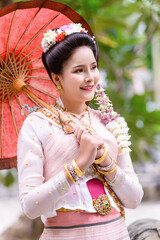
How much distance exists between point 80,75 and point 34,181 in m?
0.50

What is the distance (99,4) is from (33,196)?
3.52 meters

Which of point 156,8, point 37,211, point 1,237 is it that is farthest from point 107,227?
Answer: point 156,8

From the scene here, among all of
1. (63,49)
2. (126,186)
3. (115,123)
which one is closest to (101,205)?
(126,186)

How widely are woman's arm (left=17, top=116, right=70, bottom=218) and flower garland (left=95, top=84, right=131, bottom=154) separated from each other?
1.12ft

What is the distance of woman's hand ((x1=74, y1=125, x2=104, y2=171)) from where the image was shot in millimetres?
1444

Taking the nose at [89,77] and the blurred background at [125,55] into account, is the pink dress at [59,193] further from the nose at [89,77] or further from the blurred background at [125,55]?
the blurred background at [125,55]

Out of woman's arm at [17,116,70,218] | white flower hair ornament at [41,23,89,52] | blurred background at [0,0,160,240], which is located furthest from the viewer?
blurred background at [0,0,160,240]

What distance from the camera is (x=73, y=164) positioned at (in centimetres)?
144

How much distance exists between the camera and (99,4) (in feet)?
14.7

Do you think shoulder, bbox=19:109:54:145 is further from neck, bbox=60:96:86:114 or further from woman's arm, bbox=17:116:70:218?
neck, bbox=60:96:86:114

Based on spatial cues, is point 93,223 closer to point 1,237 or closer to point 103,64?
point 1,237

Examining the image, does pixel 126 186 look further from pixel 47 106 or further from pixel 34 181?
pixel 47 106

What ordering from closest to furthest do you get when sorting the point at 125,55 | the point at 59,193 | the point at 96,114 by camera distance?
the point at 59,193
the point at 96,114
the point at 125,55

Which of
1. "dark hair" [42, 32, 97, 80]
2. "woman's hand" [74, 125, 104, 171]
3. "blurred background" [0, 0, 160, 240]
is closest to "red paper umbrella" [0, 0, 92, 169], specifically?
"dark hair" [42, 32, 97, 80]
